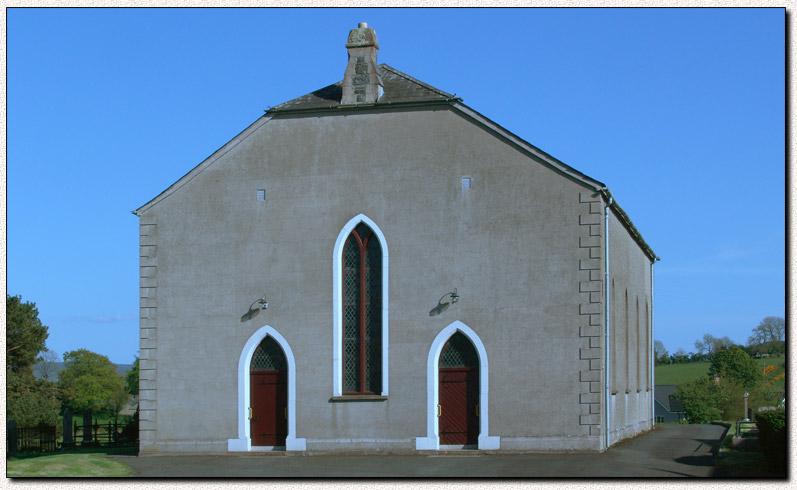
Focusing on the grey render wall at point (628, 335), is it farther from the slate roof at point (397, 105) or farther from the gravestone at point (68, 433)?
the gravestone at point (68, 433)

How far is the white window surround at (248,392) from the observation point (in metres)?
24.6

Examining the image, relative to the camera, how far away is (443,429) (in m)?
24.0

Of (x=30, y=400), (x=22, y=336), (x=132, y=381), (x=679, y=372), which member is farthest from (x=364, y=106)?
(x=679, y=372)

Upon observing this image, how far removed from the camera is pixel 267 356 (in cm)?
2509

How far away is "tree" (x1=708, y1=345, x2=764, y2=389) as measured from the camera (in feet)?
227

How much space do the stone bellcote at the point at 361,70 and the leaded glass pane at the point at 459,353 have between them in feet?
21.0

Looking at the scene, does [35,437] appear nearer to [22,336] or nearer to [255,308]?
[255,308]

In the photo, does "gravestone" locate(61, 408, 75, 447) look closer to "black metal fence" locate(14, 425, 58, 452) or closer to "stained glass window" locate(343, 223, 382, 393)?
"black metal fence" locate(14, 425, 58, 452)

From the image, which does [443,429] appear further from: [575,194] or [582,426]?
[575,194]

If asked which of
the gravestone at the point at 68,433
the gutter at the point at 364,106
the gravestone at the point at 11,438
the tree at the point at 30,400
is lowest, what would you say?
the tree at the point at 30,400

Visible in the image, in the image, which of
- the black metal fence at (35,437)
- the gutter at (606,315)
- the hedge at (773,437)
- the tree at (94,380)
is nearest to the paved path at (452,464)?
the gutter at (606,315)

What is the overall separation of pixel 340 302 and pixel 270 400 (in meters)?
3.08

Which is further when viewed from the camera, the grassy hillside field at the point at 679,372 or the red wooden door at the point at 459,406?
the grassy hillside field at the point at 679,372

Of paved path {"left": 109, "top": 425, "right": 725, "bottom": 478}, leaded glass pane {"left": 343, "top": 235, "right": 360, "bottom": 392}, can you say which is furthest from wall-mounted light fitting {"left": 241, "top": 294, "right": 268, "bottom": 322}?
paved path {"left": 109, "top": 425, "right": 725, "bottom": 478}
